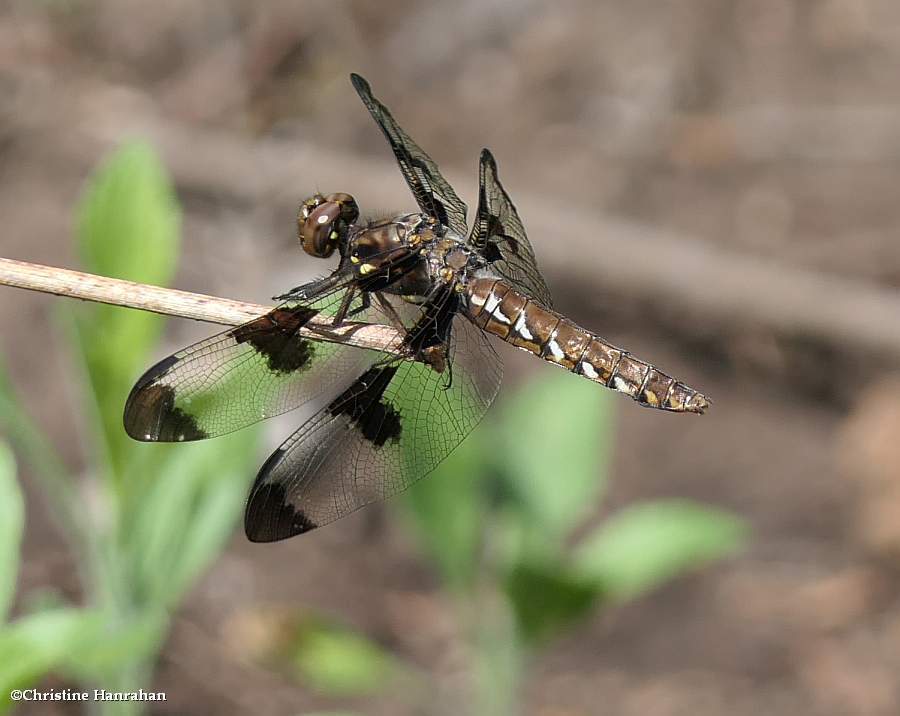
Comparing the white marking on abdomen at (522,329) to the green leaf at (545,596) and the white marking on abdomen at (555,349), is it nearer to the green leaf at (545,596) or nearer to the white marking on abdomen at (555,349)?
the white marking on abdomen at (555,349)

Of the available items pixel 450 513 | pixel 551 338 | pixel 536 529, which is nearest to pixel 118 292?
pixel 551 338

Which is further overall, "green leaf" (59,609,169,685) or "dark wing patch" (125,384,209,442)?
"dark wing patch" (125,384,209,442)

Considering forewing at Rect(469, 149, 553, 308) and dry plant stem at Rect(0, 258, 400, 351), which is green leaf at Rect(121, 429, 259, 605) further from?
forewing at Rect(469, 149, 553, 308)

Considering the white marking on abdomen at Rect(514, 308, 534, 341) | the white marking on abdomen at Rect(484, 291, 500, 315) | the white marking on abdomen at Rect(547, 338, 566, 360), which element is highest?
the white marking on abdomen at Rect(484, 291, 500, 315)

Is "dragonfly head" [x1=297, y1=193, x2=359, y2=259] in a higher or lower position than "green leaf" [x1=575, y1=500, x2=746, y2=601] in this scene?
higher

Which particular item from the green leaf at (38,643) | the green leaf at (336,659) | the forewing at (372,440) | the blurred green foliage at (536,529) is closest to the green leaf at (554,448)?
the blurred green foliage at (536,529)

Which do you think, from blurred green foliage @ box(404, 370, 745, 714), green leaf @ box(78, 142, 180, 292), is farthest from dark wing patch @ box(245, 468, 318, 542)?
blurred green foliage @ box(404, 370, 745, 714)

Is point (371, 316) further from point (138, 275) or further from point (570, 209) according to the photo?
point (570, 209)
